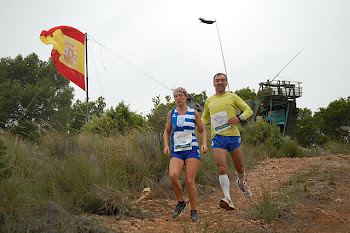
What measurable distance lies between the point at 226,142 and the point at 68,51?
9470 mm

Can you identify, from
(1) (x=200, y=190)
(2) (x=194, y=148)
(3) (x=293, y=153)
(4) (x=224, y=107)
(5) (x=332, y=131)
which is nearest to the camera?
(2) (x=194, y=148)

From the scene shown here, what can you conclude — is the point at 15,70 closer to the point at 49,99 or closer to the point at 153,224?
the point at 49,99

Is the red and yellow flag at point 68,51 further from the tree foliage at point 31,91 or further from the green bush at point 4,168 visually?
the tree foliage at point 31,91

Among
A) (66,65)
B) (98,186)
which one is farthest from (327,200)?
(66,65)

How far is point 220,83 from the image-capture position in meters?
5.43

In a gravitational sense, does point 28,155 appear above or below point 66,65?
below

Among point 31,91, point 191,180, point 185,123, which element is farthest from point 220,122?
point 31,91

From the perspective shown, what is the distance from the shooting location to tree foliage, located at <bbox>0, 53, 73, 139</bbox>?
28.5 meters

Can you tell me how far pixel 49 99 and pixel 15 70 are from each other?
5372 mm

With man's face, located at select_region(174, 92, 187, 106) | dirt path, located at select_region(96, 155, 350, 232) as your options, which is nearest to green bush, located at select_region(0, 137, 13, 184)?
dirt path, located at select_region(96, 155, 350, 232)

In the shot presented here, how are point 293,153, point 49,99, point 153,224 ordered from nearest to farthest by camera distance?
point 153,224, point 293,153, point 49,99

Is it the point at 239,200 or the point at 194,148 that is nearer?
the point at 194,148

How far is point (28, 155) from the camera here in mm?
4973

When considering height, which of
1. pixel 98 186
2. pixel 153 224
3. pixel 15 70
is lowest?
pixel 153 224
